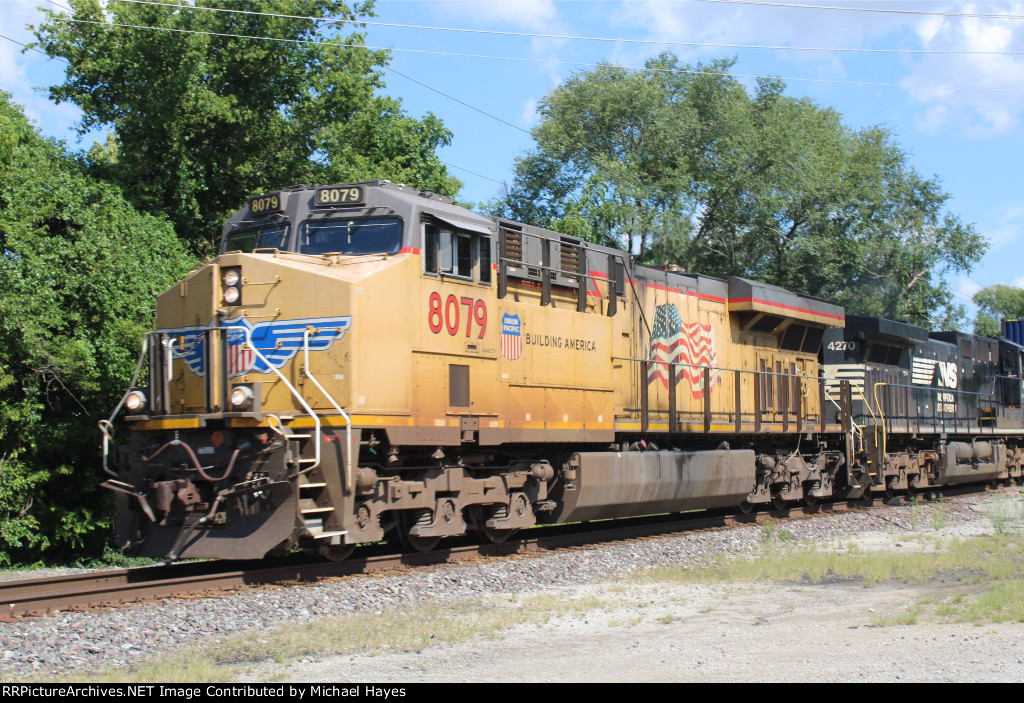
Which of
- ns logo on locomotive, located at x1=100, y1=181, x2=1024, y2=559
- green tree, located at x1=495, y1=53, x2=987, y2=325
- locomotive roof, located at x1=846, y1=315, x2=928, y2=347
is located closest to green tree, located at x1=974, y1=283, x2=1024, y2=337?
green tree, located at x1=495, y1=53, x2=987, y2=325

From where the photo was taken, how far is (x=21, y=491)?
12.7 metres

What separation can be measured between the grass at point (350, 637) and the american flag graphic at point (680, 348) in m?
6.02

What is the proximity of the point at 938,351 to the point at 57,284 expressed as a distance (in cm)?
1904

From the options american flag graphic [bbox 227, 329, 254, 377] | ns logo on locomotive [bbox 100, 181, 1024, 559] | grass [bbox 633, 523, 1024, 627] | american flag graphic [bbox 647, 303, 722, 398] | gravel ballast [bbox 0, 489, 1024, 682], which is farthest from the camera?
american flag graphic [bbox 647, 303, 722, 398]

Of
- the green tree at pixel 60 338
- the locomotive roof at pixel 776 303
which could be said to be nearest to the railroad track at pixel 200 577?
the green tree at pixel 60 338

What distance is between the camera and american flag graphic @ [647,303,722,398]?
44.0ft

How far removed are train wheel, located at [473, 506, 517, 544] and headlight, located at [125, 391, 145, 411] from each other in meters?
3.91

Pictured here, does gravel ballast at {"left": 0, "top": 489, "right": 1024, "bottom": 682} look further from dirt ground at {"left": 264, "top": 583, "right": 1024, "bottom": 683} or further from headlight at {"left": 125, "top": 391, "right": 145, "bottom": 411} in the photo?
headlight at {"left": 125, "top": 391, "right": 145, "bottom": 411}

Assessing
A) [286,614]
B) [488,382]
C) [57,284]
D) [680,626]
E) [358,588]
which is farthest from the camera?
[57,284]

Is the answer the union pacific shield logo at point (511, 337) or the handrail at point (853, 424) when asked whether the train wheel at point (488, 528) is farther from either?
the handrail at point (853, 424)

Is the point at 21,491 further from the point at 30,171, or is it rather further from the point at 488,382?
the point at 488,382

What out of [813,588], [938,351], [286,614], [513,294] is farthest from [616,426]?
[938,351]

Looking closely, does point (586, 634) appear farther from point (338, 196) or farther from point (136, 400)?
point (338, 196)

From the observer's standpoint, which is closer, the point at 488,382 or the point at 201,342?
the point at 201,342
